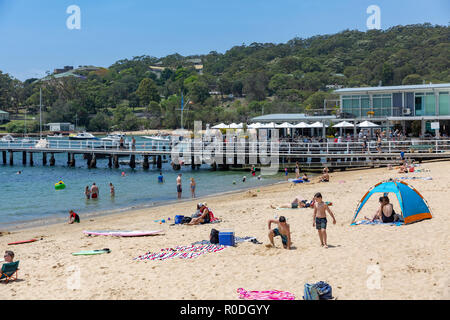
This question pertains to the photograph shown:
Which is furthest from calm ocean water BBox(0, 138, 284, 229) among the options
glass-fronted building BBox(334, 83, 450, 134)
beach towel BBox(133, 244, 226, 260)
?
beach towel BBox(133, 244, 226, 260)

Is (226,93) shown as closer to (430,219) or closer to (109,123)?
(109,123)

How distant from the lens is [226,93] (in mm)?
168000

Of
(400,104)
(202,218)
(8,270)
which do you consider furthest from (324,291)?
(400,104)

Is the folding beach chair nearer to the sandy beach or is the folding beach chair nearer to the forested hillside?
the sandy beach

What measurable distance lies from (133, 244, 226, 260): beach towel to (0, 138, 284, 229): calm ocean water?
34.1ft

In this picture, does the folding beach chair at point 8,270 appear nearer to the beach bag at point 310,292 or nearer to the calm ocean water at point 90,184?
the beach bag at point 310,292

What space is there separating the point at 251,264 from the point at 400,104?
29260 millimetres

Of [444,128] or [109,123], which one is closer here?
[444,128]

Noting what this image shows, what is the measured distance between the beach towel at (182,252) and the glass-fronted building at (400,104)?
26805mm

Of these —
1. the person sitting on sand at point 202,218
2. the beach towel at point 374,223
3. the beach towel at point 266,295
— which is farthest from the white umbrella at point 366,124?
the beach towel at point 266,295

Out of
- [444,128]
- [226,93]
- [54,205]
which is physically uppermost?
[226,93]

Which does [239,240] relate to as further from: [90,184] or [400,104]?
[400,104]
